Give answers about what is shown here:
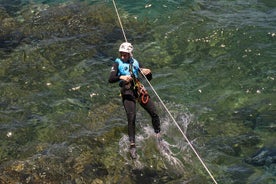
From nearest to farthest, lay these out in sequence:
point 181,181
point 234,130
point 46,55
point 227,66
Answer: point 181,181 < point 234,130 < point 227,66 < point 46,55

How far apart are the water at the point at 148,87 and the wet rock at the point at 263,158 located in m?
0.04

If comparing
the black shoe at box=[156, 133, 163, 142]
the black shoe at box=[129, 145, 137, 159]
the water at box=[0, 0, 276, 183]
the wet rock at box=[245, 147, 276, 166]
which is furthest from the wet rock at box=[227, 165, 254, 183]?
the black shoe at box=[129, 145, 137, 159]

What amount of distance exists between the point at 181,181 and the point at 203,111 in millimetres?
4473

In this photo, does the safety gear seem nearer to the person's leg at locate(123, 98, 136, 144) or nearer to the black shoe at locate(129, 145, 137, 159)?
the person's leg at locate(123, 98, 136, 144)

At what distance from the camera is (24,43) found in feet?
74.8

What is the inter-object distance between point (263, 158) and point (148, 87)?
6.71 m

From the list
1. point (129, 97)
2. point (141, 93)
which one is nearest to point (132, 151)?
point (129, 97)

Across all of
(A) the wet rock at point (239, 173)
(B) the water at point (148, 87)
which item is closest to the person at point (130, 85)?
(B) the water at point (148, 87)

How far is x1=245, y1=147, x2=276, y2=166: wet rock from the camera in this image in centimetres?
1381

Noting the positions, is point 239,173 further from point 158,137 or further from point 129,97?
point 129,97

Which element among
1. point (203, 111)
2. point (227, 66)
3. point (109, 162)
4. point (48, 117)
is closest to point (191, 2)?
point (227, 66)

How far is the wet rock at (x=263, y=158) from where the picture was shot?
544 inches

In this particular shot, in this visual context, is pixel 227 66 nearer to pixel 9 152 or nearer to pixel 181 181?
pixel 181 181

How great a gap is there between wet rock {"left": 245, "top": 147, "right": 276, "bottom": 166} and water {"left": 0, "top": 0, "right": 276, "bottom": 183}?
0.04 m
